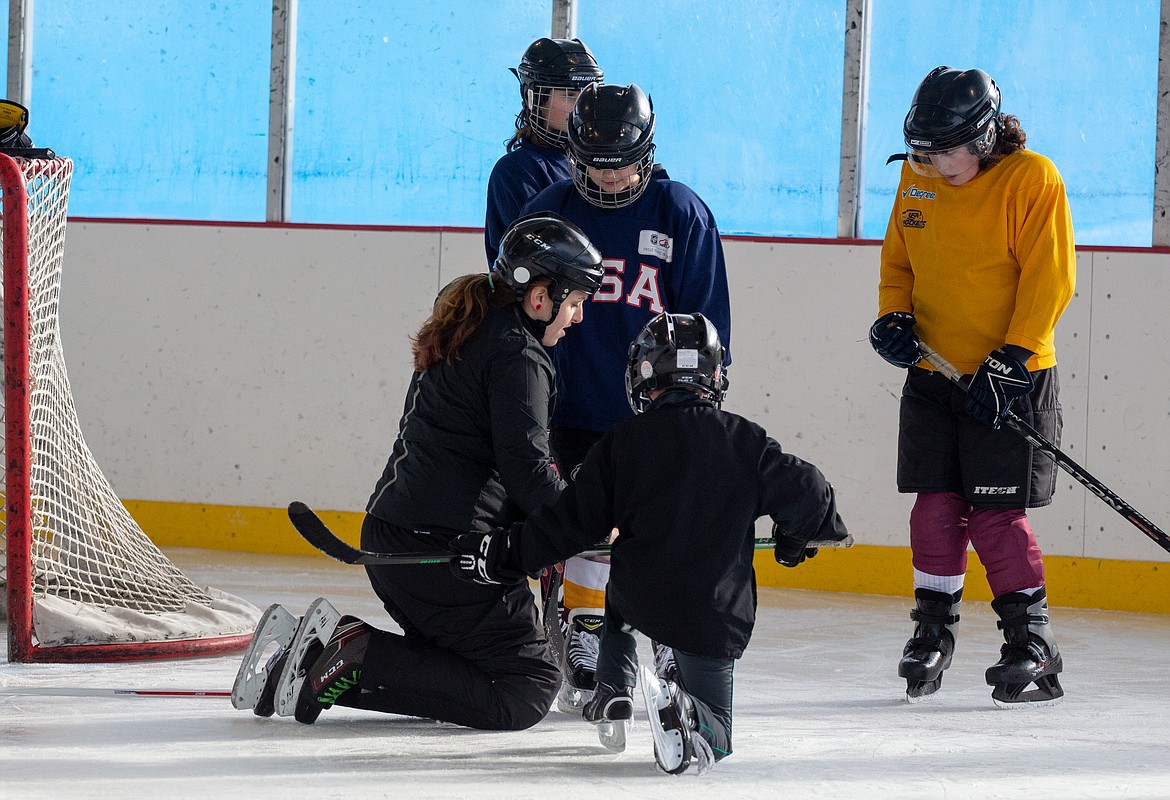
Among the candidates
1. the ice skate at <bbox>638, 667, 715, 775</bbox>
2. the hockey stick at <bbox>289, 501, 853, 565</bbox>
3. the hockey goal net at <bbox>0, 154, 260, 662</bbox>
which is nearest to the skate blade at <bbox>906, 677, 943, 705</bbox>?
the hockey stick at <bbox>289, 501, 853, 565</bbox>

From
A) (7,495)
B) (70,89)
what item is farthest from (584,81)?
(70,89)

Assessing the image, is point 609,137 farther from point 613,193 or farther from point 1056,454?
point 1056,454

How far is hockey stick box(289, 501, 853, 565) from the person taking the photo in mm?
2193

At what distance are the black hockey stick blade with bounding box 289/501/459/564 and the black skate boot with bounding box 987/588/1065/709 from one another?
1173mm

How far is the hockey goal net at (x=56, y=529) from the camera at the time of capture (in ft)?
9.75

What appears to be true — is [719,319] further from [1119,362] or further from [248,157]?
[248,157]

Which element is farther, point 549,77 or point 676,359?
point 549,77

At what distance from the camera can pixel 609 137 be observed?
8.52 ft

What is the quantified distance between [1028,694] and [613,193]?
1.29m

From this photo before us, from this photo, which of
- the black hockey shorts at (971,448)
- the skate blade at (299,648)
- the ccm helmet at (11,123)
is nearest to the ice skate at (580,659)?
the skate blade at (299,648)

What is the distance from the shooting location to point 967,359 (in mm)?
2918

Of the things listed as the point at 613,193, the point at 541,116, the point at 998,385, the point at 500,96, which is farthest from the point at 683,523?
the point at 500,96

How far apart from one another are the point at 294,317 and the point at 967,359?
2.62 metres

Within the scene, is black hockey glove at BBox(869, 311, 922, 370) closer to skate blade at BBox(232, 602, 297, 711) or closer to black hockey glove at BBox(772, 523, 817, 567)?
black hockey glove at BBox(772, 523, 817, 567)
